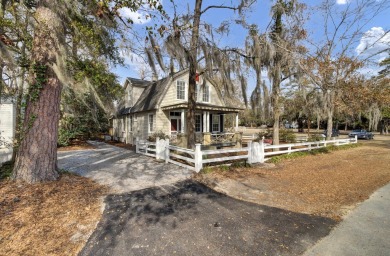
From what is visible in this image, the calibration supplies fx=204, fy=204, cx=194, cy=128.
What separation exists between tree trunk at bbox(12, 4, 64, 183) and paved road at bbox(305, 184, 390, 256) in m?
5.85

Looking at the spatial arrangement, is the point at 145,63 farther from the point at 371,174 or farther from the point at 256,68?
the point at 371,174

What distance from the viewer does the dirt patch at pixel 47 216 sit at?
2875 millimetres

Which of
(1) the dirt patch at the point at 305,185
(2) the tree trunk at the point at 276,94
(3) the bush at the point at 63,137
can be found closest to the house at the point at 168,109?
(2) the tree trunk at the point at 276,94

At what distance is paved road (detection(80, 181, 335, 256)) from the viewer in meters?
2.86

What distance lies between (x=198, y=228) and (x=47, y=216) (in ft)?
8.86

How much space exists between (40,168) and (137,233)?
11.5 feet

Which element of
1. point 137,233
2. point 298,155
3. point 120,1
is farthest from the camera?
point 298,155

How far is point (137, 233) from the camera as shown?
321 centimetres

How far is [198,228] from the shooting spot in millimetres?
3408

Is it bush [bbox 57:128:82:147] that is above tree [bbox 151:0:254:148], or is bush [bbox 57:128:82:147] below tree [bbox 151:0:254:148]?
below

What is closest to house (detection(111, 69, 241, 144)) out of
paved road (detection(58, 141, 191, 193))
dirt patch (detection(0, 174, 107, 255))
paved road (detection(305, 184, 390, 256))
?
paved road (detection(58, 141, 191, 193))

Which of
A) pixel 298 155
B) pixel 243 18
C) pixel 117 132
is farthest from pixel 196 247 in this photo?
pixel 117 132

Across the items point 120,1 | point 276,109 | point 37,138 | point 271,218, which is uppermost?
point 120,1

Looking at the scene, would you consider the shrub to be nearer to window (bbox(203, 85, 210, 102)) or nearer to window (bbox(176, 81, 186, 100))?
window (bbox(176, 81, 186, 100))
